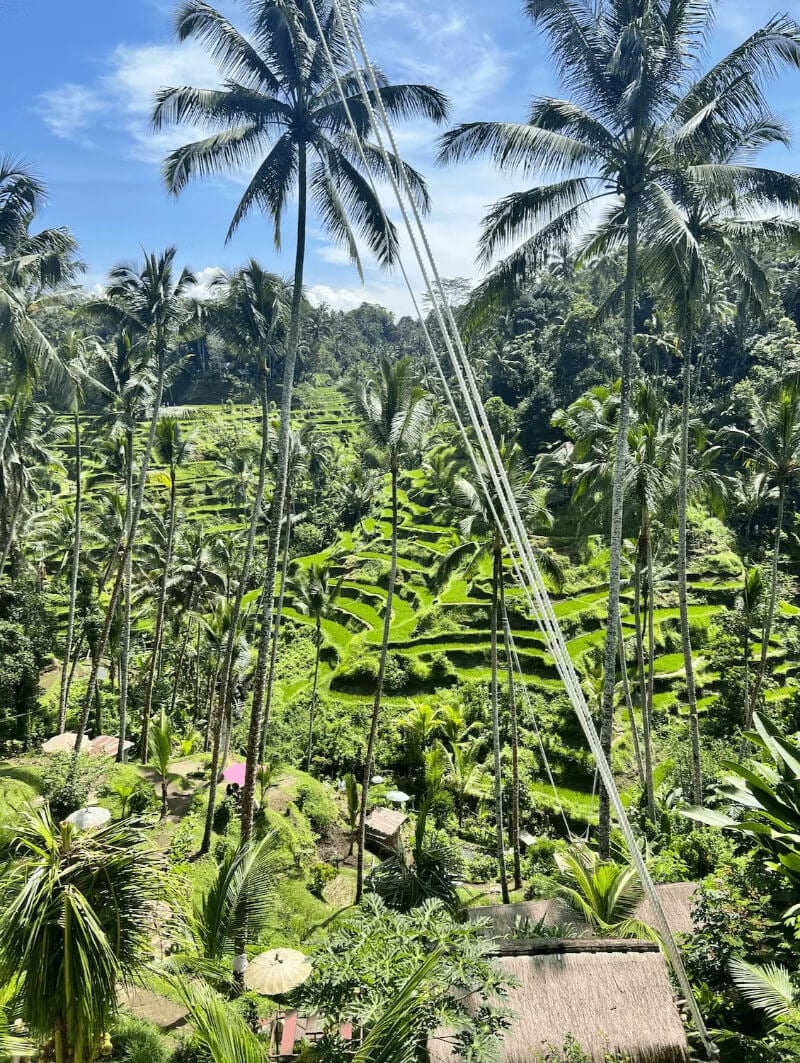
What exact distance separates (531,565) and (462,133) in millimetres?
9785

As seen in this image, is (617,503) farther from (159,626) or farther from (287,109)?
(159,626)

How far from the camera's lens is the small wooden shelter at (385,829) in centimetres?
1873

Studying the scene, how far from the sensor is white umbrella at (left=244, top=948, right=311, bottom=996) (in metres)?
7.14

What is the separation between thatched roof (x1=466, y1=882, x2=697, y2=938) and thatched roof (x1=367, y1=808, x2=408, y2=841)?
1039cm

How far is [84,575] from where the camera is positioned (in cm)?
2786

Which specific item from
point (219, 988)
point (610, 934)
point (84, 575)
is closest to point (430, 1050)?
point (610, 934)

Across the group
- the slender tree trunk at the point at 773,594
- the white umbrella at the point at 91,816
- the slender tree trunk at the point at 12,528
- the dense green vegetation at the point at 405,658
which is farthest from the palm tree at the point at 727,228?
the slender tree trunk at the point at 12,528

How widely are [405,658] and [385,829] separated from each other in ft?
37.5

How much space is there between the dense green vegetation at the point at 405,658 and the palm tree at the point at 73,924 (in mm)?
27

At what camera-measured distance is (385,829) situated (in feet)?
61.7

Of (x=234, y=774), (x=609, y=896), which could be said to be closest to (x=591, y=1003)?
(x=609, y=896)

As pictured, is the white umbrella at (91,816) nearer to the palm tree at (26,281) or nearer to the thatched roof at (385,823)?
the palm tree at (26,281)

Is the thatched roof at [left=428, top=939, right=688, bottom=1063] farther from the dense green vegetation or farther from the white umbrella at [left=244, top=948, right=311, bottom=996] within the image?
the white umbrella at [left=244, top=948, right=311, bottom=996]

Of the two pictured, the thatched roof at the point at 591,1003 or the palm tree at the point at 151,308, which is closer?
the thatched roof at the point at 591,1003
